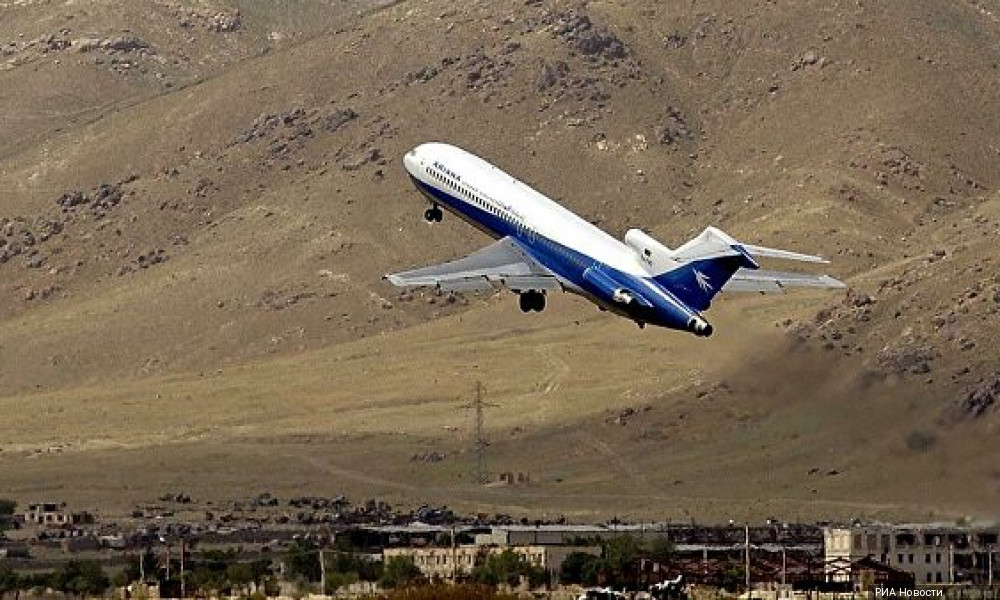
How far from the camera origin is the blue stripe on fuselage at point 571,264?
158875 millimetres

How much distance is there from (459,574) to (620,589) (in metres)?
9.70

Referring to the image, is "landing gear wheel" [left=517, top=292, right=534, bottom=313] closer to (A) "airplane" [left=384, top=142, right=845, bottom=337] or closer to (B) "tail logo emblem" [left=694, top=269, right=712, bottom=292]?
(A) "airplane" [left=384, top=142, right=845, bottom=337]

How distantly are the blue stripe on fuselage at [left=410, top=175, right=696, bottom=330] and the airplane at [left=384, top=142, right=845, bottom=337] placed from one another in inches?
1.7

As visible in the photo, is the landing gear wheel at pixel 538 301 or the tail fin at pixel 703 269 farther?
the landing gear wheel at pixel 538 301

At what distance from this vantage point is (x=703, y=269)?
158875 mm

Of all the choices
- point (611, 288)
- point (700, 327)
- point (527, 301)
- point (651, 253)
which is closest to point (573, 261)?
point (527, 301)

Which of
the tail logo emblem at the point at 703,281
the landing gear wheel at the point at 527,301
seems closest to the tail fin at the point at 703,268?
the tail logo emblem at the point at 703,281

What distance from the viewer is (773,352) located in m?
160

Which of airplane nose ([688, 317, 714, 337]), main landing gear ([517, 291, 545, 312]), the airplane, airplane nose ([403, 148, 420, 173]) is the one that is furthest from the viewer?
airplane nose ([403, 148, 420, 173])

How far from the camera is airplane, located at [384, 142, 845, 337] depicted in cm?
15900

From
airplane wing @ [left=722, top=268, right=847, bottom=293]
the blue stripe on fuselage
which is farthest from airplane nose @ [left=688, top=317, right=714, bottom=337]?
airplane wing @ [left=722, top=268, right=847, bottom=293]

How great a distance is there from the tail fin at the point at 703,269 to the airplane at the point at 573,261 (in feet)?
0.14

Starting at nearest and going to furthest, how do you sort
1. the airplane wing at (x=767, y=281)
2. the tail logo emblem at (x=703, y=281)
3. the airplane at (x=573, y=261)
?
the tail logo emblem at (x=703, y=281), the airplane at (x=573, y=261), the airplane wing at (x=767, y=281)

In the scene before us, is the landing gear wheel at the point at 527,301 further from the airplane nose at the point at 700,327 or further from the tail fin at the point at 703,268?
the airplane nose at the point at 700,327
